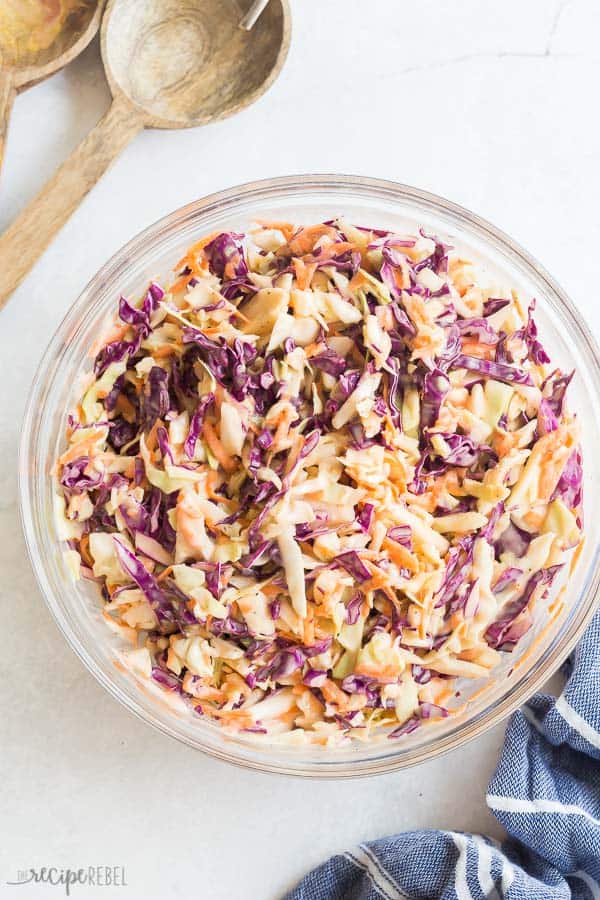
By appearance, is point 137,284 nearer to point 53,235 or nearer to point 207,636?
point 53,235

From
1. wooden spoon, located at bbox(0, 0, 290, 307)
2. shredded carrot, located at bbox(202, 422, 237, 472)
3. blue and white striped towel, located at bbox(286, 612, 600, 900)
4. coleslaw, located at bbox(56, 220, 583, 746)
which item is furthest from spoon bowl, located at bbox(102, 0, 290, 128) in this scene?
blue and white striped towel, located at bbox(286, 612, 600, 900)

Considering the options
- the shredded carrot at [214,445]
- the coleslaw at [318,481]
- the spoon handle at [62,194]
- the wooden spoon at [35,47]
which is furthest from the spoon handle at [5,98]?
the shredded carrot at [214,445]

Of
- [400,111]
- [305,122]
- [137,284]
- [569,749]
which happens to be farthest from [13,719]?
[400,111]

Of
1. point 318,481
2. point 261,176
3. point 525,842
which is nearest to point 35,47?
point 261,176

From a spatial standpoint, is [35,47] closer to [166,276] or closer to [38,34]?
[38,34]

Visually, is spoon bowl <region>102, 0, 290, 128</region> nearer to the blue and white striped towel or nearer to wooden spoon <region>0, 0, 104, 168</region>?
wooden spoon <region>0, 0, 104, 168</region>
